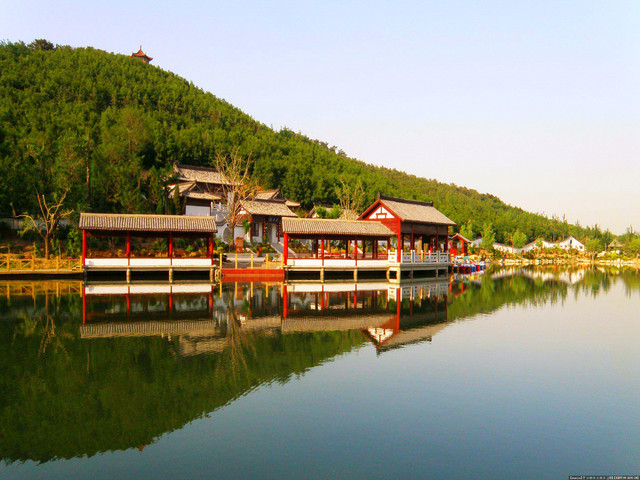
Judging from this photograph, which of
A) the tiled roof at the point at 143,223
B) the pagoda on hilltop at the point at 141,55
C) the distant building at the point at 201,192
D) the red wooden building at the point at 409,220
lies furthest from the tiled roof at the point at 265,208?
the pagoda on hilltop at the point at 141,55

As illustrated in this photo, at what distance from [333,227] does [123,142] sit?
28145 mm

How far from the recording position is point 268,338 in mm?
14008

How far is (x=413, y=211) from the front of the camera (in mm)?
35844

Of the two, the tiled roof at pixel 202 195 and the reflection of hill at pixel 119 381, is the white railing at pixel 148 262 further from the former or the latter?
the tiled roof at pixel 202 195

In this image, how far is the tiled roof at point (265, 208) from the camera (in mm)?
46250

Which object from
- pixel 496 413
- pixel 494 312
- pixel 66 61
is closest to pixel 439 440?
pixel 496 413

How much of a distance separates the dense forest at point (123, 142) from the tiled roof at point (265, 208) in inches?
295

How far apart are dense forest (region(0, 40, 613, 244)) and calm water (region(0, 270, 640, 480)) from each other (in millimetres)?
21109

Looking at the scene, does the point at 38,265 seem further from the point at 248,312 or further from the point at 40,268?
the point at 248,312

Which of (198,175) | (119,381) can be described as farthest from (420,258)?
(198,175)

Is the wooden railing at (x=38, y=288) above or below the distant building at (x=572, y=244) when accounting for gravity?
below

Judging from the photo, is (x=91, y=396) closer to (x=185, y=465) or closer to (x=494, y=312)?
(x=185, y=465)

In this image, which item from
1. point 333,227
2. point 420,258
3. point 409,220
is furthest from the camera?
point 420,258

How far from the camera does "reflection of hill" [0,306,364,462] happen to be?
7.53 meters
